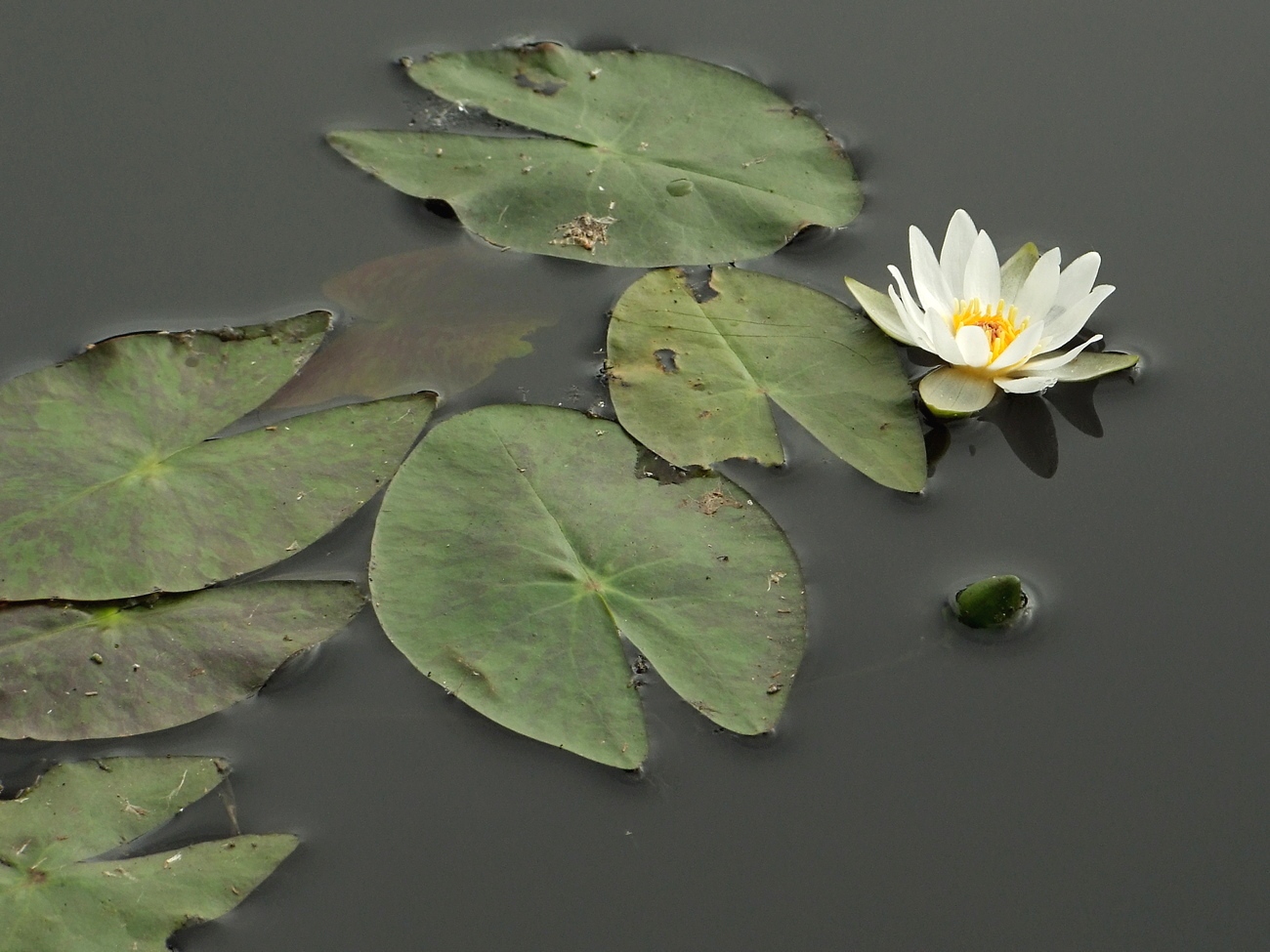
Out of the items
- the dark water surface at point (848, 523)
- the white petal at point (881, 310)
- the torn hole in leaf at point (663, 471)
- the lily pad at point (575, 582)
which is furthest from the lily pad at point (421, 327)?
the white petal at point (881, 310)

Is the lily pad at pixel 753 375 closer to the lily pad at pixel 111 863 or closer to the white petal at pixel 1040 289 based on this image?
the white petal at pixel 1040 289

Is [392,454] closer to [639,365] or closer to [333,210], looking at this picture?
[639,365]

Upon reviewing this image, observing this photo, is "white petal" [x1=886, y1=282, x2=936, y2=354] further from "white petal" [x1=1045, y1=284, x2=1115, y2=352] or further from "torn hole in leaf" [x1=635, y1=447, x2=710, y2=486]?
"torn hole in leaf" [x1=635, y1=447, x2=710, y2=486]

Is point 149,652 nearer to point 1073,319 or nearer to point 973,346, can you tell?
point 973,346

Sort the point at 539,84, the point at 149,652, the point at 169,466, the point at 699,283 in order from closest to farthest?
the point at 149,652 → the point at 169,466 → the point at 699,283 → the point at 539,84

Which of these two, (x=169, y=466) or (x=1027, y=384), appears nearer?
(x=169, y=466)

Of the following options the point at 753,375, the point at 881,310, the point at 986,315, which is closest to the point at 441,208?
the point at 753,375

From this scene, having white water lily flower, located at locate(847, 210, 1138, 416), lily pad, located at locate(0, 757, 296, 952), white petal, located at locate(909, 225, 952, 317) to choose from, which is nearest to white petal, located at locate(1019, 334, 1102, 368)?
white water lily flower, located at locate(847, 210, 1138, 416)

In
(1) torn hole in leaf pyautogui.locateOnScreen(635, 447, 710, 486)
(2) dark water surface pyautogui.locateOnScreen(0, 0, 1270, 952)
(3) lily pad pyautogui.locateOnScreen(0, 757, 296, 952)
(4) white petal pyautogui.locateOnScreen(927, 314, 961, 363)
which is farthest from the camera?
(4) white petal pyautogui.locateOnScreen(927, 314, 961, 363)
